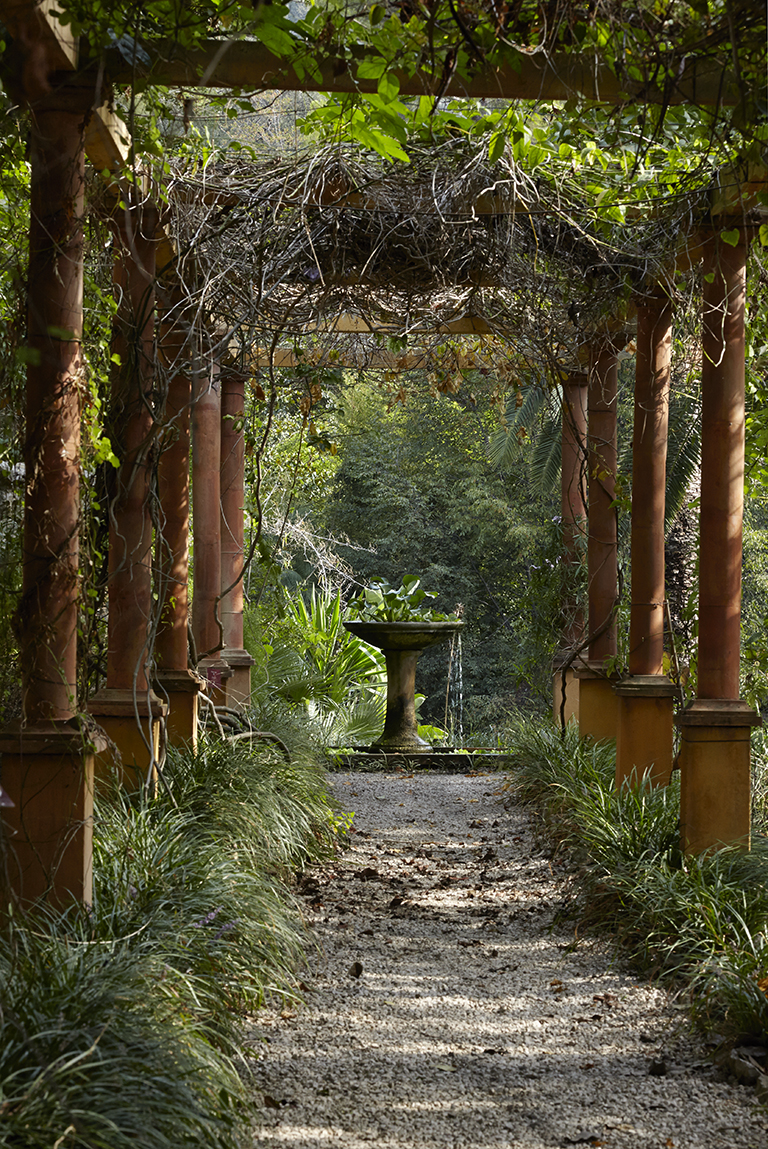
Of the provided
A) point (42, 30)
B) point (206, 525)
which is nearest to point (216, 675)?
point (206, 525)

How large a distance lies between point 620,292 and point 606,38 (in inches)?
97.8

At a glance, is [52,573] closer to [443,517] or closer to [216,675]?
[216,675]

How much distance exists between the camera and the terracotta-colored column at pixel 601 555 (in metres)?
7.06

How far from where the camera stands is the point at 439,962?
4305 mm

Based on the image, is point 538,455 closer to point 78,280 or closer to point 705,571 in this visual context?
point 705,571

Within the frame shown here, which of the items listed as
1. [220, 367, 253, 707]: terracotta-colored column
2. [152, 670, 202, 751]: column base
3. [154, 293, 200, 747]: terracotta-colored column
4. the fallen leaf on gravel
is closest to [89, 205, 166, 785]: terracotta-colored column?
[154, 293, 200, 747]: terracotta-colored column

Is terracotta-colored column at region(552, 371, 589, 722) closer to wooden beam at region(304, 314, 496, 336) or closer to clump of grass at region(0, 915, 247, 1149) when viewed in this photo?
wooden beam at region(304, 314, 496, 336)

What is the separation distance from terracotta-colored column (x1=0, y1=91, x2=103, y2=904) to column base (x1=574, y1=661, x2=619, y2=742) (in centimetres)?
432

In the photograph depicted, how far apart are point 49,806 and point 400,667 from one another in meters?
6.46

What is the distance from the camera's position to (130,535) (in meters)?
4.75

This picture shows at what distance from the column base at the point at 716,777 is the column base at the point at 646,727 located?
1.01 m

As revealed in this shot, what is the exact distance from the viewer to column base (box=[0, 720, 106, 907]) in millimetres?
3350

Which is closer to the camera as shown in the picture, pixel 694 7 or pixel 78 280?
pixel 694 7

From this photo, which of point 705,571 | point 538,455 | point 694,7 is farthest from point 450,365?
point 538,455
